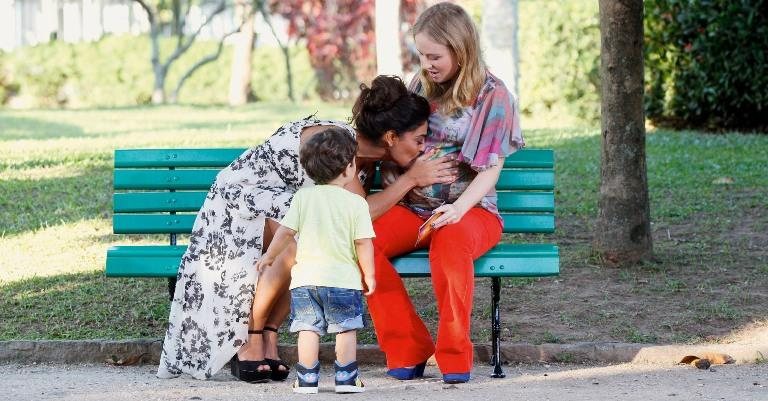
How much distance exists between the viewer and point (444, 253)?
4.94 m

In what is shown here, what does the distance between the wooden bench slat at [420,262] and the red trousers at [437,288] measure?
0.05m

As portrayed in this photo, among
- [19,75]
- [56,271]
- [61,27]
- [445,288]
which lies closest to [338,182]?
[445,288]

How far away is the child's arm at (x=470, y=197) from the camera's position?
501 cm

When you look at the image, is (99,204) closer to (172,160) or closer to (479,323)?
(172,160)

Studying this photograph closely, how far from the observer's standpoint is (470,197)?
509 centimetres

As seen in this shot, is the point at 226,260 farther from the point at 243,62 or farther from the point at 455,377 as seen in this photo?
the point at 243,62

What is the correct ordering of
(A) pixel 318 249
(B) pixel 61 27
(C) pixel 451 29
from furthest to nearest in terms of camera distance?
A: (B) pixel 61 27 < (C) pixel 451 29 < (A) pixel 318 249

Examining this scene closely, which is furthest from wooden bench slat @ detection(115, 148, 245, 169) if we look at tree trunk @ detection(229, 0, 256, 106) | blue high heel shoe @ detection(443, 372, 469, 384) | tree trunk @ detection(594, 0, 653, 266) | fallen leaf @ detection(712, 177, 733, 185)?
tree trunk @ detection(229, 0, 256, 106)

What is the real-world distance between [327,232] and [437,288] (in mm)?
498

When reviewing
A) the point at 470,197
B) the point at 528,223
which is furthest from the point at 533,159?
the point at 470,197

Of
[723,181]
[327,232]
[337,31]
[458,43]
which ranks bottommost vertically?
[723,181]

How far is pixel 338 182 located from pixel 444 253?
0.50m

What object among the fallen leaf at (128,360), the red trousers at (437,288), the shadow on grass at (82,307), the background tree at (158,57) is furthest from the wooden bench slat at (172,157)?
the background tree at (158,57)

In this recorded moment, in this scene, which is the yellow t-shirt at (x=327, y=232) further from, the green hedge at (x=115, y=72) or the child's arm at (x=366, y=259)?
the green hedge at (x=115, y=72)
